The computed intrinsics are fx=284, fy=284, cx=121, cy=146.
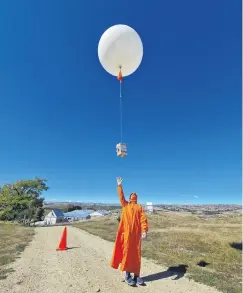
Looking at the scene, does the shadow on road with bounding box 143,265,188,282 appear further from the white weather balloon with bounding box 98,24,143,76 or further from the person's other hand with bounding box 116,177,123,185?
the white weather balloon with bounding box 98,24,143,76

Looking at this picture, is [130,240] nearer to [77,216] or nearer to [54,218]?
[54,218]

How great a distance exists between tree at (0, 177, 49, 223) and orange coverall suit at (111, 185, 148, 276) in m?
52.4

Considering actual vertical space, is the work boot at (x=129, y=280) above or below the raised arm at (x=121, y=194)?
below

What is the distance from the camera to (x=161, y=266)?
12344 mm

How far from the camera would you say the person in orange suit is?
9055 mm

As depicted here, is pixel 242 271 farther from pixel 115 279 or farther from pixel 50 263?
pixel 50 263

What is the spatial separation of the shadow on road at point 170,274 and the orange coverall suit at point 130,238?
1323 millimetres

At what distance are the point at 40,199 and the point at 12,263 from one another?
5164 cm

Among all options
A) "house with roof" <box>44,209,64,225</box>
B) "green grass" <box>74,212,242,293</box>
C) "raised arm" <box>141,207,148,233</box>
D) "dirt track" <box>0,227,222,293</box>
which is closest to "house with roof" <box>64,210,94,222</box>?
"house with roof" <box>44,209,64,225</box>

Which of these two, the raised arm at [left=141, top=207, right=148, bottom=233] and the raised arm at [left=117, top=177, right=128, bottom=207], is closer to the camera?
the raised arm at [left=141, top=207, right=148, bottom=233]

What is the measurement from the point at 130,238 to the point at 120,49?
23.2ft

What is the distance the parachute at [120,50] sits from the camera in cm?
1107

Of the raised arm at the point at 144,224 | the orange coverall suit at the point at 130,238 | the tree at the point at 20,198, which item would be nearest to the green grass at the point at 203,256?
the orange coverall suit at the point at 130,238

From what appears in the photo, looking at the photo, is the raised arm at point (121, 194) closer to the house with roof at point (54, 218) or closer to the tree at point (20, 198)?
the tree at point (20, 198)
